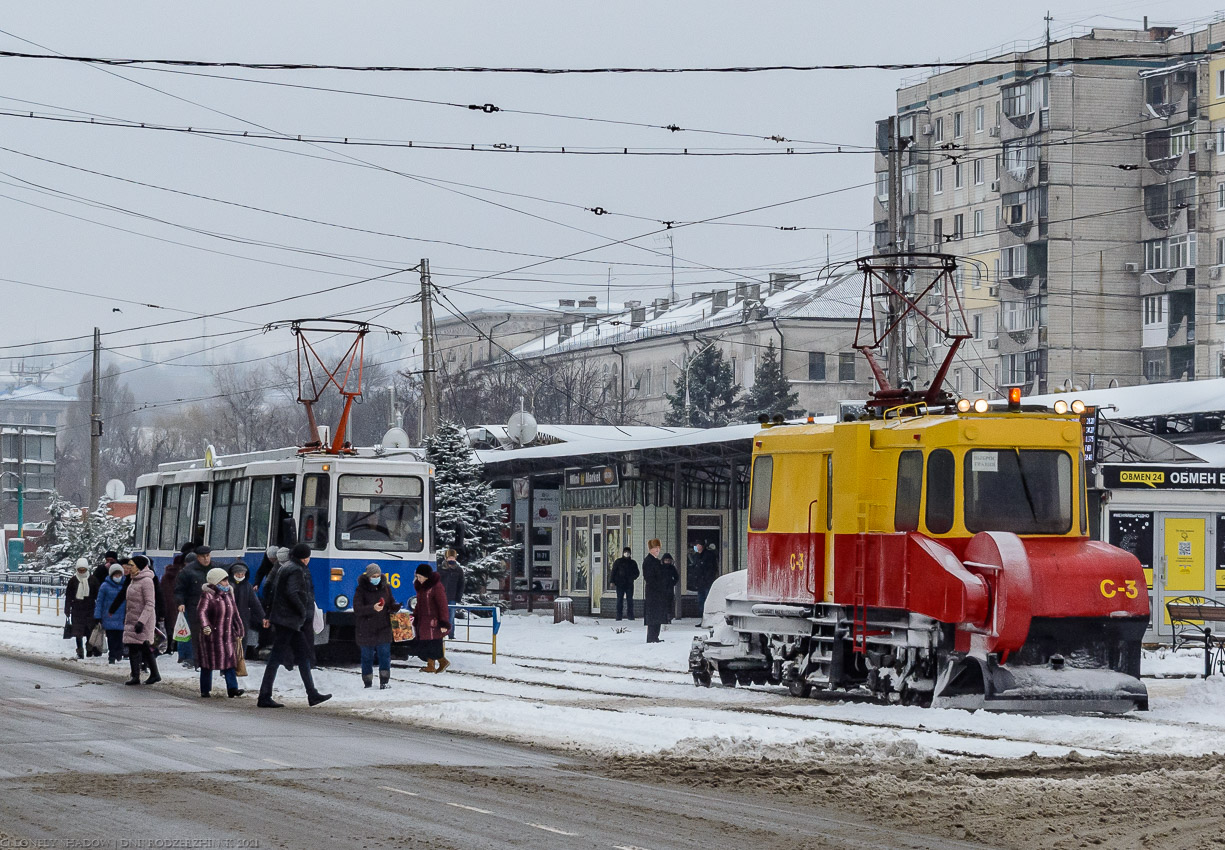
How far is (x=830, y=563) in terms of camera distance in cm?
1881

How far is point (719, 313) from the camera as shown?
9575 centimetres

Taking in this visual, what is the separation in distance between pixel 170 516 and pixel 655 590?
7899mm

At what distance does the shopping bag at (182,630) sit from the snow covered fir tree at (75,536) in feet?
93.8

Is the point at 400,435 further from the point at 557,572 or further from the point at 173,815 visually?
the point at 173,815

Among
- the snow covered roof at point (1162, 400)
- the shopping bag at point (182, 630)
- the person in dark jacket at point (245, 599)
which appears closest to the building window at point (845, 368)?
the snow covered roof at point (1162, 400)

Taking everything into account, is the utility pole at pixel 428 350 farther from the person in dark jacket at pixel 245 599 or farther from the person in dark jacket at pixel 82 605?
the person in dark jacket at pixel 245 599

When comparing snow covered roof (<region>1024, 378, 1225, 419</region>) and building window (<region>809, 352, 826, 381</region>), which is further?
building window (<region>809, 352, 826, 381</region>)

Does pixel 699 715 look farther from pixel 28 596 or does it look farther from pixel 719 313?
pixel 719 313

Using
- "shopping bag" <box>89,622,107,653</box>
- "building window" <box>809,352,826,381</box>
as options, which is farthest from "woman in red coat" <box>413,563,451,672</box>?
"building window" <box>809,352,826,381</box>

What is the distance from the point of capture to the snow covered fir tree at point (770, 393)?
3159 inches

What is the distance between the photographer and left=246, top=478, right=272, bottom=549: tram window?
85.3 feet

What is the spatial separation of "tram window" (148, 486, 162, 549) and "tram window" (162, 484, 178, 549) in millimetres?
245

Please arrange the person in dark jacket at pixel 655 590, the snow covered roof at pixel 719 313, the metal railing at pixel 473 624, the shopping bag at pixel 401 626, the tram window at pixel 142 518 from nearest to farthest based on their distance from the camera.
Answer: the shopping bag at pixel 401 626 → the metal railing at pixel 473 624 → the person in dark jacket at pixel 655 590 → the tram window at pixel 142 518 → the snow covered roof at pixel 719 313

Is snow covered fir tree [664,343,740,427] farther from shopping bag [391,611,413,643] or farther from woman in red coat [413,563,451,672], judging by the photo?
shopping bag [391,611,413,643]
